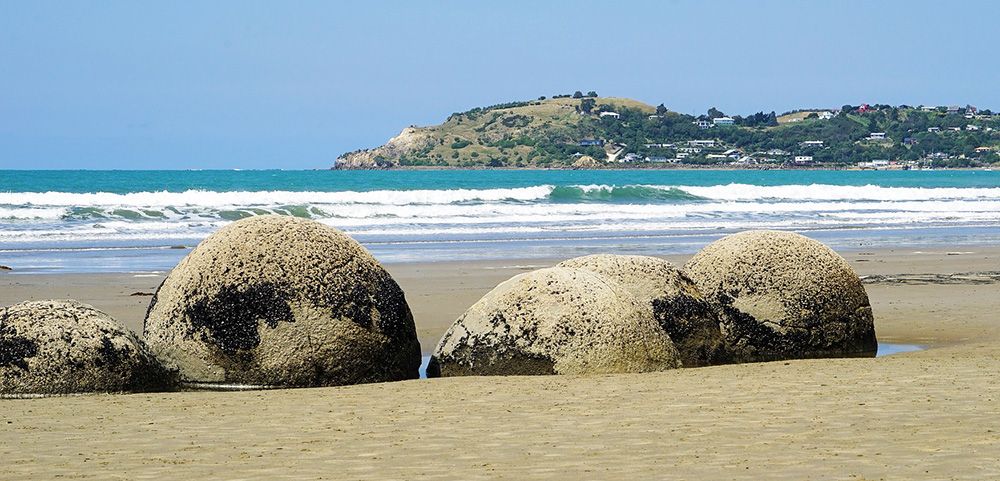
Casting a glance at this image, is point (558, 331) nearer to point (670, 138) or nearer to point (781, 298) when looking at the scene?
point (781, 298)

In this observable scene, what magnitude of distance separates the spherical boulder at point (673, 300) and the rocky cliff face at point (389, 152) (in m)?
156

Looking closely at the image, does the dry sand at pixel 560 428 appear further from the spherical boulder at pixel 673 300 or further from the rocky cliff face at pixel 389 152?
the rocky cliff face at pixel 389 152

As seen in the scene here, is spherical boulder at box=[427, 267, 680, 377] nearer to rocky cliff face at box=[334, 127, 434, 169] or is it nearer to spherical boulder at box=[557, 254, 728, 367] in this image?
spherical boulder at box=[557, 254, 728, 367]

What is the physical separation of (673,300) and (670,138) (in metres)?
167

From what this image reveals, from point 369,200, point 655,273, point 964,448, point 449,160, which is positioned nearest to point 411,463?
point 964,448

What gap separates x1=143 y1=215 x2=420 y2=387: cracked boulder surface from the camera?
28.7 feet

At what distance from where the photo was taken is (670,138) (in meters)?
175

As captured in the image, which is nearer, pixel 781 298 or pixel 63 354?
pixel 63 354

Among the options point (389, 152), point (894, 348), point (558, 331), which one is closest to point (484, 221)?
point (894, 348)

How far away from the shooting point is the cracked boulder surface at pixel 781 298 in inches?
419

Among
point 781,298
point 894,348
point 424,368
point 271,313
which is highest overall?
point 271,313

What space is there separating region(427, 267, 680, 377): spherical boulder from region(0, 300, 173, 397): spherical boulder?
218cm

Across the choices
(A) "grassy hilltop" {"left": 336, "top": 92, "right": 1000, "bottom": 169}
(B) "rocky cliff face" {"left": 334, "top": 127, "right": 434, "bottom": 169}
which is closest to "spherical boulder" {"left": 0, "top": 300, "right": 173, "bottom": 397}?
(A) "grassy hilltop" {"left": 336, "top": 92, "right": 1000, "bottom": 169}

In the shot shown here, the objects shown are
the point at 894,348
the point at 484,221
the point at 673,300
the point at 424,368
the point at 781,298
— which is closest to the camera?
the point at 673,300
